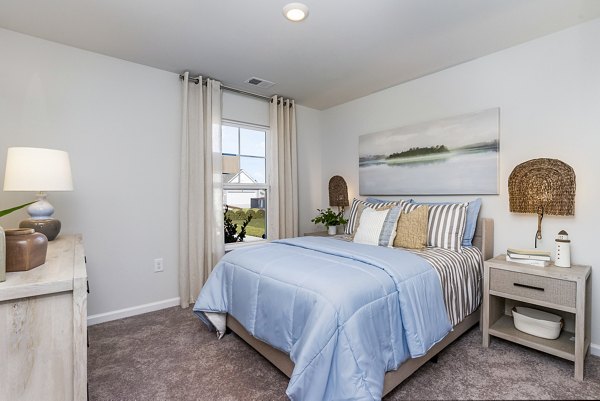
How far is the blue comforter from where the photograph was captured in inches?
52.0

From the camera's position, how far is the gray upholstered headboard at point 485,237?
2412 mm

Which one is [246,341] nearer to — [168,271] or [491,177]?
[168,271]

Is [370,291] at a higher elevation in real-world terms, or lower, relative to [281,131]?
lower

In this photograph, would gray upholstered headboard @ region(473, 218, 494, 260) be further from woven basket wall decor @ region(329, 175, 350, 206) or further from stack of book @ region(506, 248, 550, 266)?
woven basket wall decor @ region(329, 175, 350, 206)

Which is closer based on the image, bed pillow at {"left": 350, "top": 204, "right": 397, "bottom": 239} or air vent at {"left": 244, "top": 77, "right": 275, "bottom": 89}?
bed pillow at {"left": 350, "top": 204, "right": 397, "bottom": 239}

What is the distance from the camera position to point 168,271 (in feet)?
9.53

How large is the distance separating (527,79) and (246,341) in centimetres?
291

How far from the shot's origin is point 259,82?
3131mm

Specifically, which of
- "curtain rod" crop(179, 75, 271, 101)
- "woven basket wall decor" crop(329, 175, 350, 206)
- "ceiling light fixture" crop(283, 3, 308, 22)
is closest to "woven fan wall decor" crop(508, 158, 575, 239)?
"woven basket wall decor" crop(329, 175, 350, 206)

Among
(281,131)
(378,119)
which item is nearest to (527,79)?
(378,119)

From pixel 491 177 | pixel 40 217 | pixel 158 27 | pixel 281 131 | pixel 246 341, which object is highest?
pixel 158 27

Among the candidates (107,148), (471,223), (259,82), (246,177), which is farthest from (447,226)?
(107,148)

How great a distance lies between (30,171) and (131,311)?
149 cm

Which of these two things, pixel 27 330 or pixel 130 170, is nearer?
pixel 27 330
